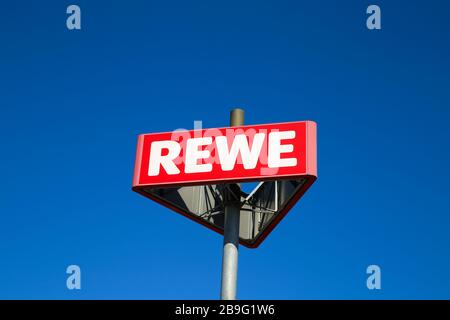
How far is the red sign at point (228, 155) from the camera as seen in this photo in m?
16.1

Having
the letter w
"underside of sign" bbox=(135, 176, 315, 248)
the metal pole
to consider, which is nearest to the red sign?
the letter w

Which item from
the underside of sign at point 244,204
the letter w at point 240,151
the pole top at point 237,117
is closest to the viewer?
the letter w at point 240,151

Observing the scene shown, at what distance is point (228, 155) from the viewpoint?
54.4ft

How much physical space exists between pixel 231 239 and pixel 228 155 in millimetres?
2183

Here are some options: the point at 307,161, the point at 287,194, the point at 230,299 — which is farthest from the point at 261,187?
the point at 230,299

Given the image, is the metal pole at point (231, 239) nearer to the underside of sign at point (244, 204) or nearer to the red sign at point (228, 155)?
the underside of sign at point (244, 204)

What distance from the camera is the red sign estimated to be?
16.1 metres

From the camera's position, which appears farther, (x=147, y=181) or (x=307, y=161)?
(x=147, y=181)

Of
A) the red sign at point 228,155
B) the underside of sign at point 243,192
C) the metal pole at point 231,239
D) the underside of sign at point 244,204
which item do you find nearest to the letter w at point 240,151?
the red sign at point 228,155

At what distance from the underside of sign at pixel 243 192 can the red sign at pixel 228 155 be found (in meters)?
0.03

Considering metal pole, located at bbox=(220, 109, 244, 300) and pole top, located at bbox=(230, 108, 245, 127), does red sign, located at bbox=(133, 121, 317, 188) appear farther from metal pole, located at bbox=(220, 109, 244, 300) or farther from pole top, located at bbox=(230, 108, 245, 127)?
metal pole, located at bbox=(220, 109, 244, 300)
